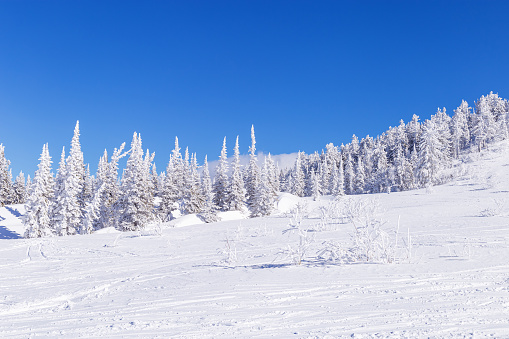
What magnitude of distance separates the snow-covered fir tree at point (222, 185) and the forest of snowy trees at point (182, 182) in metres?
0.15

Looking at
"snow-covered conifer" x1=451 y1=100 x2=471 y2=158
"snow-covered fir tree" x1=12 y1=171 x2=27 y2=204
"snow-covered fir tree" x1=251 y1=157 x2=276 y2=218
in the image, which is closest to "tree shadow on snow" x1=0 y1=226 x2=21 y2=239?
"snow-covered fir tree" x1=12 y1=171 x2=27 y2=204

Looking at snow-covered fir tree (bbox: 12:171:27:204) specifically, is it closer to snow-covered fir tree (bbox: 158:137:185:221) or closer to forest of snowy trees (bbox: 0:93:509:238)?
forest of snowy trees (bbox: 0:93:509:238)

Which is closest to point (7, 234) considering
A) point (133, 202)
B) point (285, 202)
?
point (133, 202)

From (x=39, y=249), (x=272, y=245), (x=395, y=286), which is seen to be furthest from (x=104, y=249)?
(x=395, y=286)

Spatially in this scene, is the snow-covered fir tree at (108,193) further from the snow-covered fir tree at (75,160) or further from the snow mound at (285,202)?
the snow mound at (285,202)

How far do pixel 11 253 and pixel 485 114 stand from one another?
91513mm

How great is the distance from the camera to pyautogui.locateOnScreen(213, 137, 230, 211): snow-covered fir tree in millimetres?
50372

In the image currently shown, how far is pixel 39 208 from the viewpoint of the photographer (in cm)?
3422

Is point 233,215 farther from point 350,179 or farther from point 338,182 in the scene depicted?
point 350,179

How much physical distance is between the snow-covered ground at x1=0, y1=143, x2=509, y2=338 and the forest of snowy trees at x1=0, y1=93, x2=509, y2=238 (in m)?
11.3

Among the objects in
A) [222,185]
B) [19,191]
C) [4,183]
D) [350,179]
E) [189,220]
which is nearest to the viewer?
[189,220]

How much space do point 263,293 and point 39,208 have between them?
34815mm

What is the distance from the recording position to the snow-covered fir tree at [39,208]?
33625 mm

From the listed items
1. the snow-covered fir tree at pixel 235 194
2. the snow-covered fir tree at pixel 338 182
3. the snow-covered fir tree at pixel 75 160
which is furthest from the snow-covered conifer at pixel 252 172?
the snow-covered fir tree at pixel 75 160
